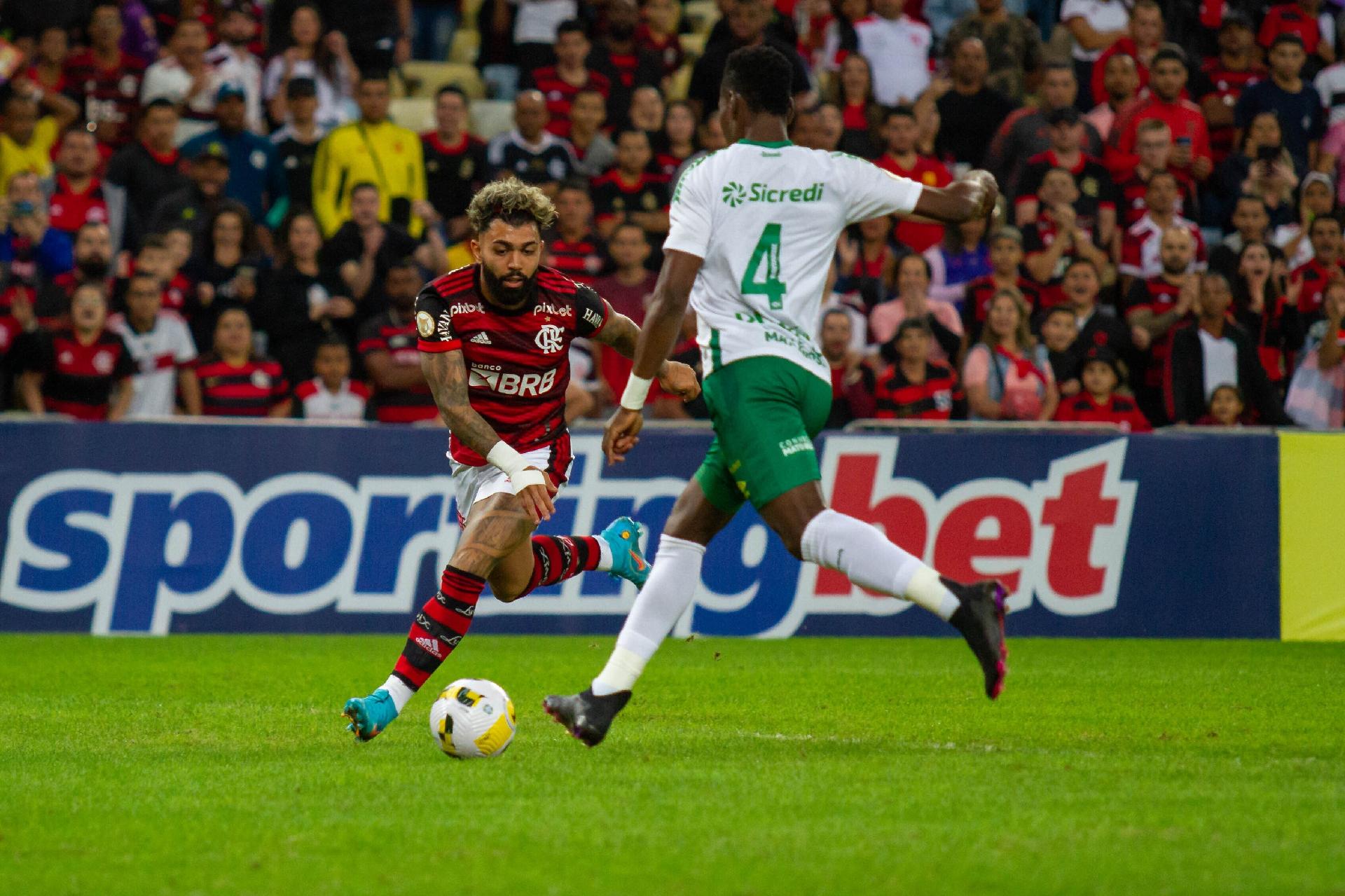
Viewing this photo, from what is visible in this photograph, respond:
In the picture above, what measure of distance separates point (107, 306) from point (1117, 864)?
10.5 m

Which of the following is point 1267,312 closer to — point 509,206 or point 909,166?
point 909,166

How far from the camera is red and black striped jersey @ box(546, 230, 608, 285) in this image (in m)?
14.1

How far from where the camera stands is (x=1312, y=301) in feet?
50.2

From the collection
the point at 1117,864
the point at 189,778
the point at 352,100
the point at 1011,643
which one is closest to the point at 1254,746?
the point at 1117,864

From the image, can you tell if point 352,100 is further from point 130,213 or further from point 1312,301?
point 1312,301

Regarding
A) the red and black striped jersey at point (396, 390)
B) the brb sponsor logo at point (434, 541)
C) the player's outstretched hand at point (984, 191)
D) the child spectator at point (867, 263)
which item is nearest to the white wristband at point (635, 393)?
the player's outstretched hand at point (984, 191)

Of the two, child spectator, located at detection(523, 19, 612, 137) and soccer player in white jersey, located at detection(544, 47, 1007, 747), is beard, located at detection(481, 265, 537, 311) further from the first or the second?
child spectator, located at detection(523, 19, 612, 137)

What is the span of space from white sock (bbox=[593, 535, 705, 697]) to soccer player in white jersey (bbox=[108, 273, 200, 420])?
7289 millimetres

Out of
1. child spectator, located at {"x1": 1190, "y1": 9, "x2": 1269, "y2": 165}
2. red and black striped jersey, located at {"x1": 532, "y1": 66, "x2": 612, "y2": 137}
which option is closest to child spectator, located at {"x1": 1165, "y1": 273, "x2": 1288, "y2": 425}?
child spectator, located at {"x1": 1190, "y1": 9, "x2": 1269, "y2": 165}

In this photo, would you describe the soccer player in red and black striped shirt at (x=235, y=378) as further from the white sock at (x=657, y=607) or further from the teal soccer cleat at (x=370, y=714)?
the white sock at (x=657, y=607)

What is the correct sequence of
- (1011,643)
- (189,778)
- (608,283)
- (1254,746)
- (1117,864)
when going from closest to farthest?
1. (1117,864)
2. (189,778)
3. (1254,746)
4. (1011,643)
5. (608,283)

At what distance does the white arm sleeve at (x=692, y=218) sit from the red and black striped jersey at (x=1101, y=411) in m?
7.93

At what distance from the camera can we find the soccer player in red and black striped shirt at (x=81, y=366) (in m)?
12.9

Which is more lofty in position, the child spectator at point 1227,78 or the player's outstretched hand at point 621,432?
the child spectator at point 1227,78
